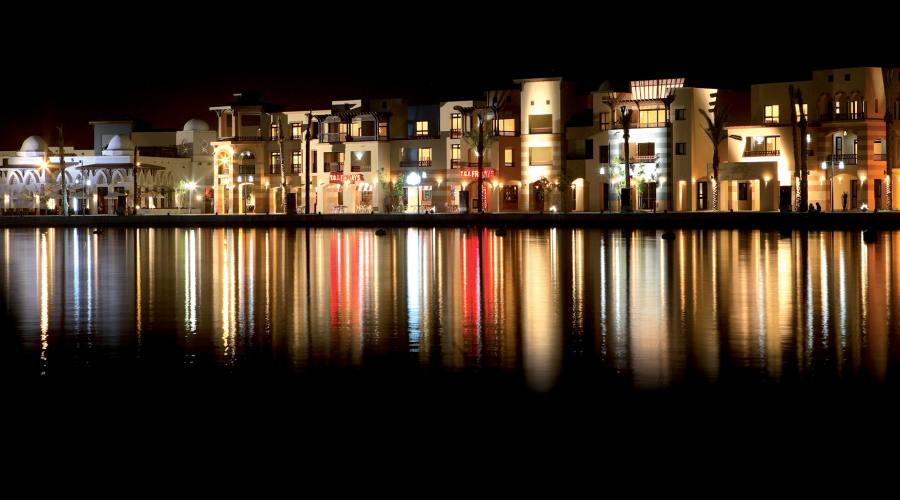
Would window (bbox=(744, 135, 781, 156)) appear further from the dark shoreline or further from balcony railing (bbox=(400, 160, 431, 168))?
balcony railing (bbox=(400, 160, 431, 168))

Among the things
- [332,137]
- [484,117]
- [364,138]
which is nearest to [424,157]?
[364,138]

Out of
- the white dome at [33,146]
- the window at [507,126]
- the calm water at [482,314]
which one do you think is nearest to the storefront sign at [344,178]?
the window at [507,126]

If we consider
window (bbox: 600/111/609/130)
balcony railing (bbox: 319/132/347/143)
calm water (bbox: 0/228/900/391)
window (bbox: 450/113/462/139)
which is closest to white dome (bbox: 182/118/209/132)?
balcony railing (bbox: 319/132/347/143)

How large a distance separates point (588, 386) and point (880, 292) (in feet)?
41.5

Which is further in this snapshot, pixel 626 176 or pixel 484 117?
pixel 484 117

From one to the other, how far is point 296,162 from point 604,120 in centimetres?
2583

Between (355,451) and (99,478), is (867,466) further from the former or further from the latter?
(99,478)

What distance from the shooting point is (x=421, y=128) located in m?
86.9

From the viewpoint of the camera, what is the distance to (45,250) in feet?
148

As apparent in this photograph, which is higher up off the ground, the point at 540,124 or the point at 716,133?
the point at 540,124

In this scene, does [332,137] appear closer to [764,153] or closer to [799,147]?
[764,153]

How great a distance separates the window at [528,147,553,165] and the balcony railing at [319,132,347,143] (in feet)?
47.5

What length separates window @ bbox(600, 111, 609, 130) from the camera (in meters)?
79.7

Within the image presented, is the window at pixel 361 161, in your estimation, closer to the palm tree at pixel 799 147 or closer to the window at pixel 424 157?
the window at pixel 424 157
